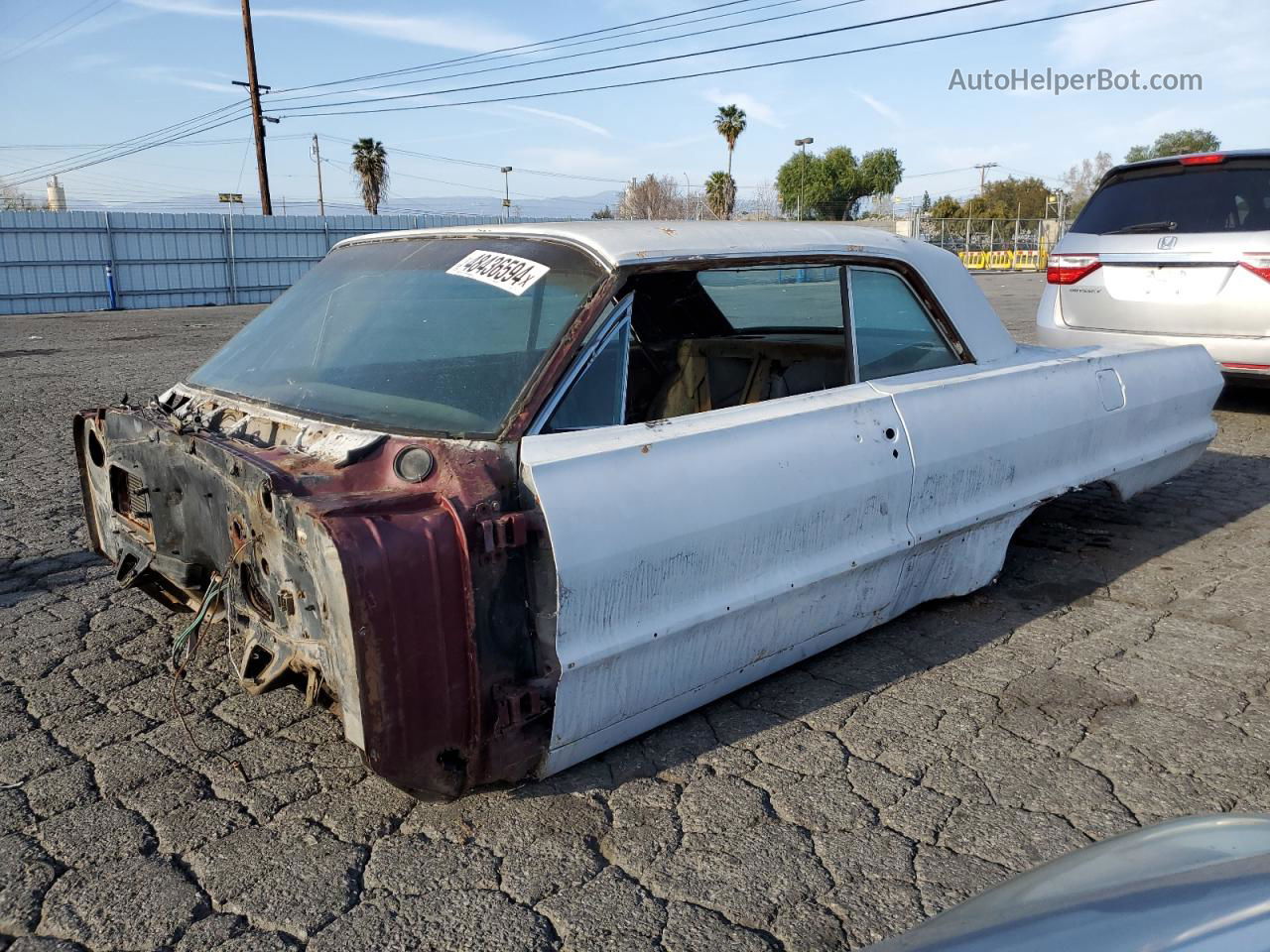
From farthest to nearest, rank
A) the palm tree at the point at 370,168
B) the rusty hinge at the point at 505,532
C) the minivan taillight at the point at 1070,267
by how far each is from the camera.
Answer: the palm tree at the point at 370,168
the minivan taillight at the point at 1070,267
the rusty hinge at the point at 505,532

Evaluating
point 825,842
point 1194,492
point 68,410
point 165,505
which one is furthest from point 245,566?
point 68,410

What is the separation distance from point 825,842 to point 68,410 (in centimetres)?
730

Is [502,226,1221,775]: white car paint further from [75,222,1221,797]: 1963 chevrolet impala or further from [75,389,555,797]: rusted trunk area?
[75,389,555,797]: rusted trunk area

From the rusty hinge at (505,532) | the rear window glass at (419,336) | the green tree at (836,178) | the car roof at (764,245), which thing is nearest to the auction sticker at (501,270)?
the rear window glass at (419,336)

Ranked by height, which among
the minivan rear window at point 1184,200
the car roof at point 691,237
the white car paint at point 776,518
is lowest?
the white car paint at point 776,518

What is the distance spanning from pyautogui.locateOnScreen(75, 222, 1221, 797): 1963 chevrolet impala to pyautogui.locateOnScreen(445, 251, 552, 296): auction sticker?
11mm

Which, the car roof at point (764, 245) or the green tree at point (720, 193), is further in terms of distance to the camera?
the green tree at point (720, 193)

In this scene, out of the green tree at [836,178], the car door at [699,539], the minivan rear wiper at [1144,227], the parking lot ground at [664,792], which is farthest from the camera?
the green tree at [836,178]

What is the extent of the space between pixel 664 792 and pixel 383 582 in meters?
0.92

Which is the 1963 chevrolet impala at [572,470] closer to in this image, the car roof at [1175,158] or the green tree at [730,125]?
the car roof at [1175,158]

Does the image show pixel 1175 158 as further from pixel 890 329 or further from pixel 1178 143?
pixel 1178 143

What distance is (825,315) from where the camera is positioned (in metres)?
3.37

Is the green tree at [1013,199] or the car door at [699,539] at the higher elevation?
the green tree at [1013,199]

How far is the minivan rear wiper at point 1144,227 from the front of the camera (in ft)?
20.1
